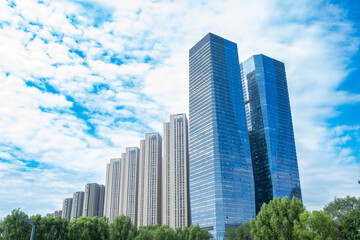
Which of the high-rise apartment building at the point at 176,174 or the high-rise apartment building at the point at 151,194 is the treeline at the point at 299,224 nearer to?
the high-rise apartment building at the point at 176,174

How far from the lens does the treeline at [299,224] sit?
50375mm

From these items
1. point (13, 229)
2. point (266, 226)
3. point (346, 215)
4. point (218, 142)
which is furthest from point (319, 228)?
point (218, 142)

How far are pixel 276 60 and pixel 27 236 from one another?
484 ft

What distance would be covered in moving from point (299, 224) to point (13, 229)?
55.0 metres

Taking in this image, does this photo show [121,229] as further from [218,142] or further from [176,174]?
[176,174]

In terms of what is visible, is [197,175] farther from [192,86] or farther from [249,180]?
[192,86]

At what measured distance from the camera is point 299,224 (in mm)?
53844

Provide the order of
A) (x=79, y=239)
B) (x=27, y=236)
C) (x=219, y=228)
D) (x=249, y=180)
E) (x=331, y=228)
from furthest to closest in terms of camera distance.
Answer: (x=249, y=180), (x=219, y=228), (x=79, y=239), (x=27, y=236), (x=331, y=228)

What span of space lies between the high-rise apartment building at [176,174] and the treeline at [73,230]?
86.6 metres

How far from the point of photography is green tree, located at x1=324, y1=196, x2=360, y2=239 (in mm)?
53875

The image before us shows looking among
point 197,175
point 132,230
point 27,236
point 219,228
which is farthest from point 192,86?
point 27,236

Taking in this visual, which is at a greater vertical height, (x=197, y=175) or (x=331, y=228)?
(x=197, y=175)

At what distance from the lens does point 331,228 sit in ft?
164

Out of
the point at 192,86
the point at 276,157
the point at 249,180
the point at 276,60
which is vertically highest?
the point at 276,60
